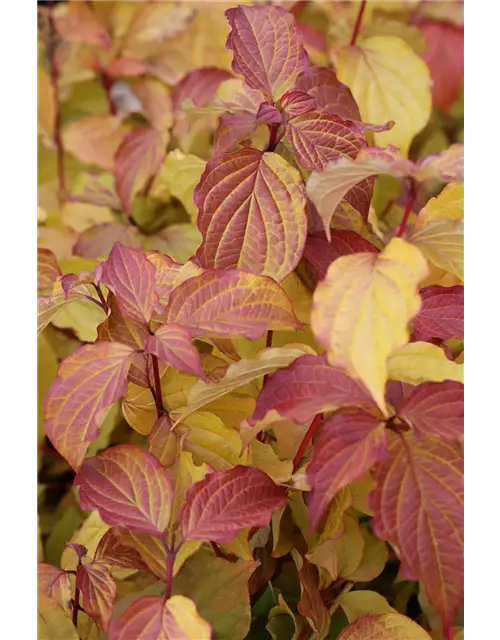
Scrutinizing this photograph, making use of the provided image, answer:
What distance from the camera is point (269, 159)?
578 millimetres

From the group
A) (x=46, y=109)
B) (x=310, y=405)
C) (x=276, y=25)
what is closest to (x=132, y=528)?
(x=310, y=405)

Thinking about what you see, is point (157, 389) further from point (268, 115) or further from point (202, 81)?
point (202, 81)

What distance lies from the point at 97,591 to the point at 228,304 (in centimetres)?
24

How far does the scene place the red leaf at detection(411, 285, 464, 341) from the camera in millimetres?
574

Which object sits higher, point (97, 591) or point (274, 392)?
point (274, 392)

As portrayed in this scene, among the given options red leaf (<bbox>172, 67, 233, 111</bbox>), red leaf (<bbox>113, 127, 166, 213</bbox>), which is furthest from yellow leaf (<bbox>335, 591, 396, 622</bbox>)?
→ red leaf (<bbox>172, 67, 233, 111</bbox>)

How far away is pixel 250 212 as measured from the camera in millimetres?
573

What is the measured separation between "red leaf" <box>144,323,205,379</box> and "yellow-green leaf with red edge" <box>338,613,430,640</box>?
239 mm

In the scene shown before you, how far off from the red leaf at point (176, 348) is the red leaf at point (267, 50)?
0.20m

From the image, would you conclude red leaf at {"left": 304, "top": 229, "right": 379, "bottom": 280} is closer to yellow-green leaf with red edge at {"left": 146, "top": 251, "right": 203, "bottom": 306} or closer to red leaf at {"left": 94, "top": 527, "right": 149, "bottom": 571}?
yellow-green leaf with red edge at {"left": 146, "top": 251, "right": 203, "bottom": 306}

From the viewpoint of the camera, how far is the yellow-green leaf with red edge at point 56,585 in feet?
2.00

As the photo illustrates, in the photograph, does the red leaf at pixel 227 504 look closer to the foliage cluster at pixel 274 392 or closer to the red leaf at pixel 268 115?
the foliage cluster at pixel 274 392

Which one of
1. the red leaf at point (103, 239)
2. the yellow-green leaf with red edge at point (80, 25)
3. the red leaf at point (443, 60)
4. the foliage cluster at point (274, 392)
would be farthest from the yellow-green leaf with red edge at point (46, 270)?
the red leaf at point (443, 60)

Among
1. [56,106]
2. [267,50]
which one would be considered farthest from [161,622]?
[56,106]
